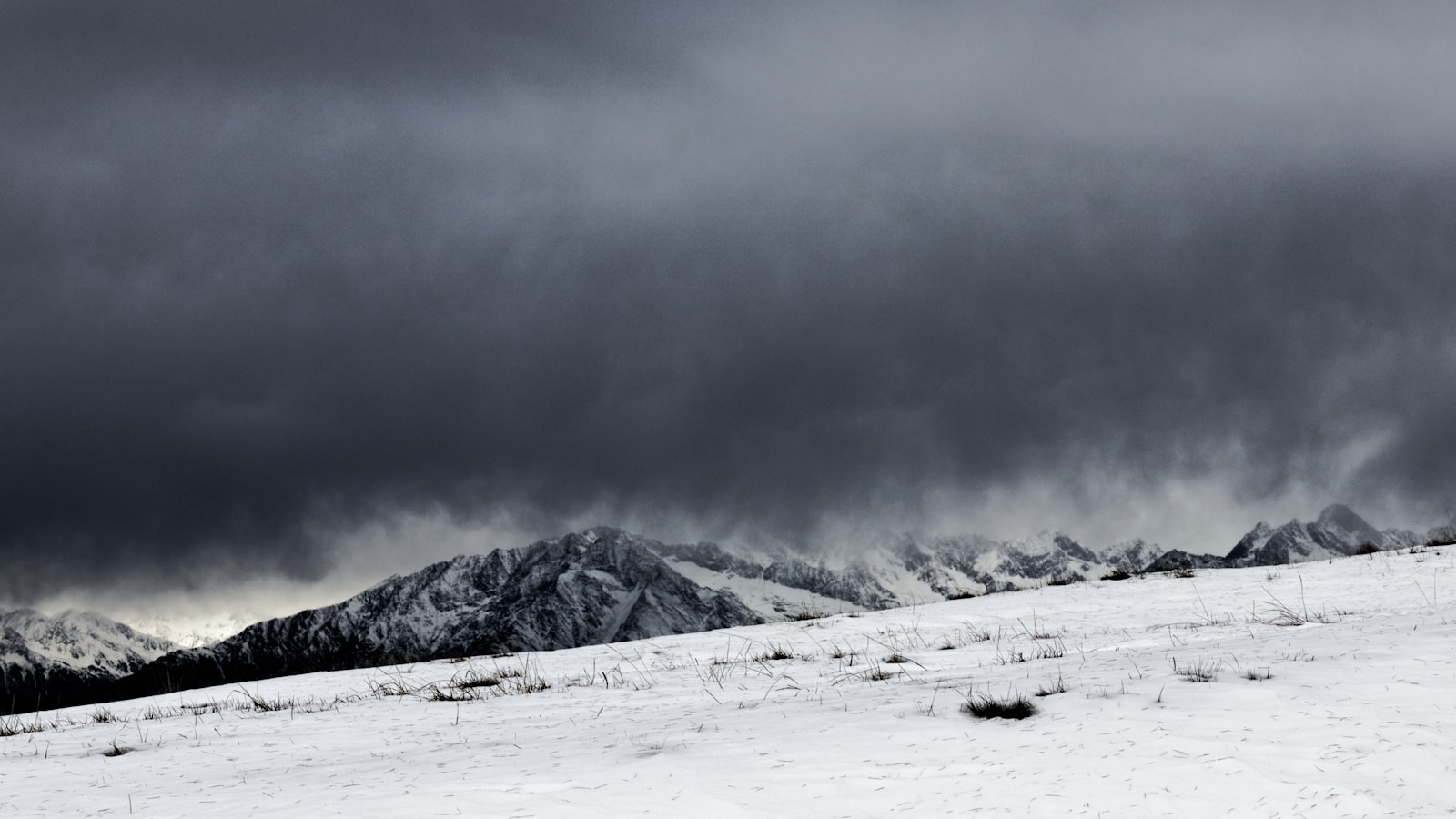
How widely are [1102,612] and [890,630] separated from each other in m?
4.02

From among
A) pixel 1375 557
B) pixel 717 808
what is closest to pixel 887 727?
pixel 717 808

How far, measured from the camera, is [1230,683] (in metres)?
7.62

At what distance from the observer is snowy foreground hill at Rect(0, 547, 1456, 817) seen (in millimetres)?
5801

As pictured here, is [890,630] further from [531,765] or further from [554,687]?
[531,765]

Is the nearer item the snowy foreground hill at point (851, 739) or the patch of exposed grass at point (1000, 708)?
the snowy foreground hill at point (851, 739)

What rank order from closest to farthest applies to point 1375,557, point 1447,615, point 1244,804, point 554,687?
point 1244,804 < point 1447,615 < point 554,687 < point 1375,557

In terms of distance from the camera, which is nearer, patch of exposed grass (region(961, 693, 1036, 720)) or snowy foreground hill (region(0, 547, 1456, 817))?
snowy foreground hill (region(0, 547, 1456, 817))

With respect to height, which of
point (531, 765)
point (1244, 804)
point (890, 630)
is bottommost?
point (1244, 804)

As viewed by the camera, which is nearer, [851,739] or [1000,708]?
[851,739]

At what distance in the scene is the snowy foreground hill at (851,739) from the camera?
580cm

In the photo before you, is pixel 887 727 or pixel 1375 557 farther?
pixel 1375 557

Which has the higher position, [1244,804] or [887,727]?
[887,727]

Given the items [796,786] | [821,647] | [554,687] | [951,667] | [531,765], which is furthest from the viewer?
[821,647]

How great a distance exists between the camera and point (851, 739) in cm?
694
